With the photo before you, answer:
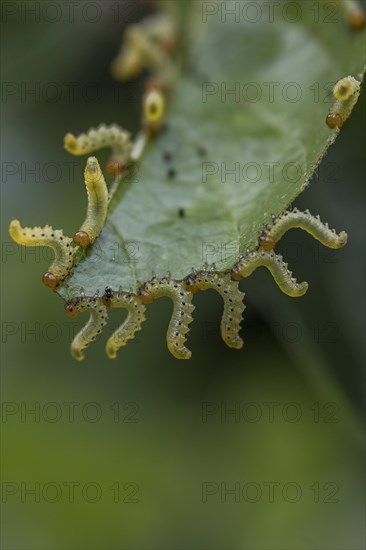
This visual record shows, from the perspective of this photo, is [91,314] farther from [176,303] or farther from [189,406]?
[189,406]

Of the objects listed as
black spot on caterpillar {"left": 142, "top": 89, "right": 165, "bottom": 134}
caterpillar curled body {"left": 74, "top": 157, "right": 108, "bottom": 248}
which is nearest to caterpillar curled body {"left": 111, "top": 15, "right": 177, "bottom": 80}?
black spot on caterpillar {"left": 142, "top": 89, "right": 165, "bottom": 134}

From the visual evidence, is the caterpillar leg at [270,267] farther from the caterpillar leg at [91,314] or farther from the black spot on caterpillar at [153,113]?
the black spot on caterpillar at [153,113]

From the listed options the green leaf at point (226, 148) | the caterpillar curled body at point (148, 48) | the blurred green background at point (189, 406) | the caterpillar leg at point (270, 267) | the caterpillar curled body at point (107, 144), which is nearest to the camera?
the caterpillar leg at point (270, 267)

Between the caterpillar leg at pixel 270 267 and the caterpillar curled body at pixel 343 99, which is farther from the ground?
the caterpillar curled body at pixel 343 99

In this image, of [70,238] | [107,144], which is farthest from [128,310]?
[107,144]

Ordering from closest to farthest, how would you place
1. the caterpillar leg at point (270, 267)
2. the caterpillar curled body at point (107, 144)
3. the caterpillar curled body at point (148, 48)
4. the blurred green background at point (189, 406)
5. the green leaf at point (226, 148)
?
the caterpillar leg at point (270, 267), the green leaf at point (226, 148), the caterpillar curled body at point (107, 144), the blurred green background at point (189, 406), the caterpillar curled body at point (148, 48)

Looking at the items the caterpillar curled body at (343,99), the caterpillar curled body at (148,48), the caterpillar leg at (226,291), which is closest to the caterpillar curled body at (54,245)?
the caterpillar leg at (226,291)

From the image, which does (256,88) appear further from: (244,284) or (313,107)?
(244,284)
